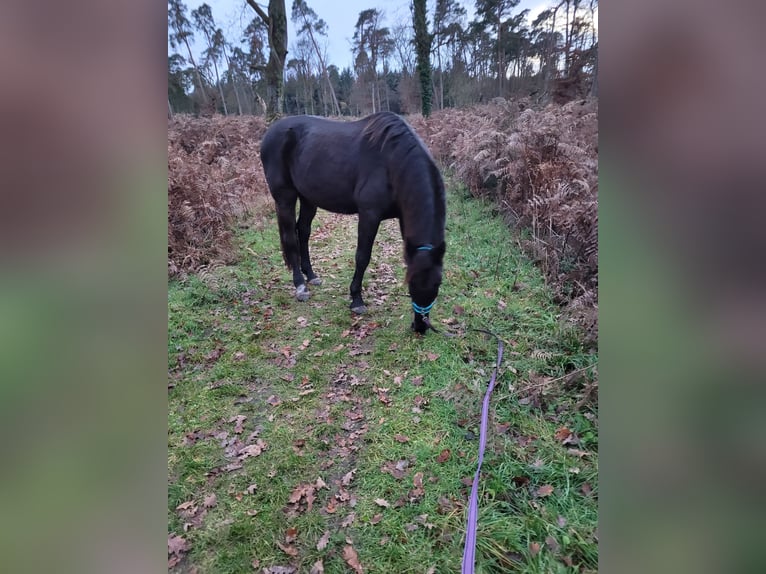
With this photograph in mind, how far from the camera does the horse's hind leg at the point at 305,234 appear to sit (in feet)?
Answer: 18.2

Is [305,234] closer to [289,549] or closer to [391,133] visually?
[391,133]

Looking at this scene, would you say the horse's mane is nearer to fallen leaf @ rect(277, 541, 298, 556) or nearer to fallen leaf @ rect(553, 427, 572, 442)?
fallen leaf @ rect(553, 427, 572, 442)

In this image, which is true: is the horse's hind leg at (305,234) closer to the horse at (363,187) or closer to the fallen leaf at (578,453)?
the horse at (363,187)

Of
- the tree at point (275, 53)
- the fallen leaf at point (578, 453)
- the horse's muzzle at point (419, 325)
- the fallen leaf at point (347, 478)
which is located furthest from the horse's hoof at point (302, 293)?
the tree at point (275, 53)

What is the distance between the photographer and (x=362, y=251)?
4555 millimetres

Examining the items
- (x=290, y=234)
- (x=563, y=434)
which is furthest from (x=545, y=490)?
(x=290, y=234)

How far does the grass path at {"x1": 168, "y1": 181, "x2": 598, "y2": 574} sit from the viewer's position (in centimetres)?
201

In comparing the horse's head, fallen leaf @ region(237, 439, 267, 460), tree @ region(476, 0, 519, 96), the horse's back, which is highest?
tree @ region(476, 0, 519, 96)

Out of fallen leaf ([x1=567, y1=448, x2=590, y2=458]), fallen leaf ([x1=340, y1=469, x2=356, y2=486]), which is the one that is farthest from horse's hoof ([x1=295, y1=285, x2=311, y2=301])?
fallen leaf ([x1=567, y1=448, x2=590, y2=458])

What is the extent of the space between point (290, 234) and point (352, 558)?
161 inches

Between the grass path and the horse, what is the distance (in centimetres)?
68
